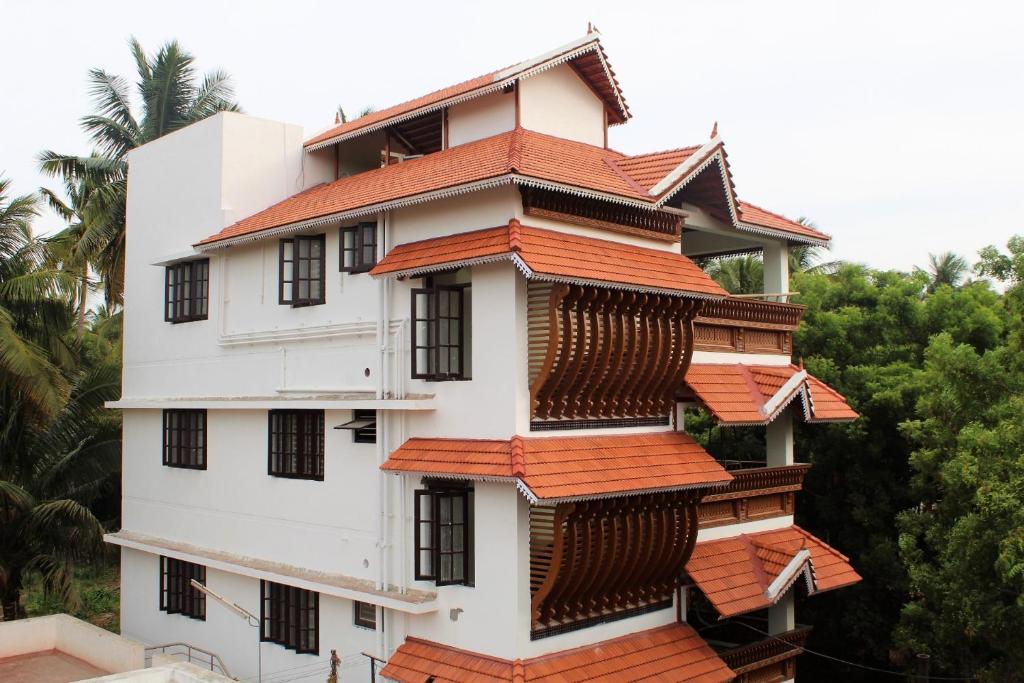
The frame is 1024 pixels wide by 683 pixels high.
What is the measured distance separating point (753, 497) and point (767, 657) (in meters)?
2.43

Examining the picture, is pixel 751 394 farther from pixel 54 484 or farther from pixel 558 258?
pixel 54 484

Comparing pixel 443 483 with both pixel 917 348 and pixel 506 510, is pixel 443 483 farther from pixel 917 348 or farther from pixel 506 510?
pixel 917 348

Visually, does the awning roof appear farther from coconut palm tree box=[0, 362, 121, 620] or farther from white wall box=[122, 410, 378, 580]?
coconut palm tree box=[0, 362, 121, 620]

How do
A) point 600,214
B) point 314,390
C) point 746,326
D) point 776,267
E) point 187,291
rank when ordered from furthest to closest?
point 187,291 < point 776,267 < point 746,326 < point 314,390 < point 600,214

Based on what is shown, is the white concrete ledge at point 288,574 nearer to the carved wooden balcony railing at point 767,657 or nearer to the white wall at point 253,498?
the white wall at point 253,498

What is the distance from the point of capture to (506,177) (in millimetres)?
12086

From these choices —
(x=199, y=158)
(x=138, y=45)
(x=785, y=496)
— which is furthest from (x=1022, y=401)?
(x=138, y=45)

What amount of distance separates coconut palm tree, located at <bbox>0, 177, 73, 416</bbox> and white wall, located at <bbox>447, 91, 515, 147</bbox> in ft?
28.3

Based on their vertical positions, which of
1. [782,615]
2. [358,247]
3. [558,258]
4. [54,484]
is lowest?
[782,615]

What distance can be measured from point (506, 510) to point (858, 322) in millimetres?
11856

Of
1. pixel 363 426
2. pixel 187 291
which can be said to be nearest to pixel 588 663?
pixel 363 426

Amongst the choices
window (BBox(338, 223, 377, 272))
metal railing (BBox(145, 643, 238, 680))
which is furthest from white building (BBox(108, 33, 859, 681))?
metal railing (BBox(145, 643, 238, 680))

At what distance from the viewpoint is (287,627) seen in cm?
1558

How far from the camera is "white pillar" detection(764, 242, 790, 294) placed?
17.7 meters
